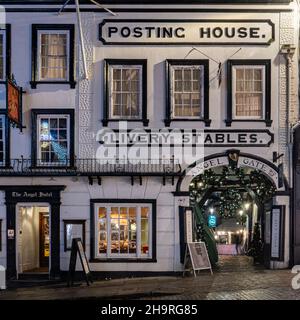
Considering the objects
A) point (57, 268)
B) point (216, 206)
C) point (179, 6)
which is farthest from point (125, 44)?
point (216, 206)

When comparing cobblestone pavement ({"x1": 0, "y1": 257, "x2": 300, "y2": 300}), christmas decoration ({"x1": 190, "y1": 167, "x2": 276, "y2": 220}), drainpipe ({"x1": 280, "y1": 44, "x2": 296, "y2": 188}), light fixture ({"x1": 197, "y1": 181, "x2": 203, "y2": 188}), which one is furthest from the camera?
light fixture ({"x1": 197, "y1": 181, "x2": 203, "y2": 188})

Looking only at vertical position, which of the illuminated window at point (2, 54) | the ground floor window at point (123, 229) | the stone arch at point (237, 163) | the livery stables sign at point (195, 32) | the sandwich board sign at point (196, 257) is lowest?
the sandwich board sign at point (196, 257)

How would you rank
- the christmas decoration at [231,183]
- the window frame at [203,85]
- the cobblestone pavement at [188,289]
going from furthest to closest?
the christmas decoration at [231,183], the window frame at [203,85], the cobblestone pavement at [188,289]

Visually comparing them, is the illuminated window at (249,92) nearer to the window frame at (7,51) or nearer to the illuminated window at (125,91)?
the illuminated window at (125,91)

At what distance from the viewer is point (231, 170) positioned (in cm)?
2178

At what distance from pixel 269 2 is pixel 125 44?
14.6 feet

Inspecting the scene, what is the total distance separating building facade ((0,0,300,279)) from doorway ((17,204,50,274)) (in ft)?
0.36

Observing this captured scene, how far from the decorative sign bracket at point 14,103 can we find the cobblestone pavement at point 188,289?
188 inches

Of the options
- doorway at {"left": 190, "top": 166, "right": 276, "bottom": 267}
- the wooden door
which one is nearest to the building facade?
doorway at {"left": 190, "top": 166, "right": 276, "bottom": 267}

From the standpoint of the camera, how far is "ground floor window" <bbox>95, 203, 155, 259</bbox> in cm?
2059

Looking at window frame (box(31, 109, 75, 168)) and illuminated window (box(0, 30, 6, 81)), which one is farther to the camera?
illuminated window (box(0, 30, 6, 81))

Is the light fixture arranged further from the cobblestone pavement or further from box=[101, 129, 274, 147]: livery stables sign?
the cobblestone pavement

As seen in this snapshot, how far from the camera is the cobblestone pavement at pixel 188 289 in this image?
53.6ft

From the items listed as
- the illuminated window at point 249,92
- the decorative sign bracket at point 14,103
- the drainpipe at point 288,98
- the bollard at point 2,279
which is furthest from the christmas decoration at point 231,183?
the bollard at point 2,279
